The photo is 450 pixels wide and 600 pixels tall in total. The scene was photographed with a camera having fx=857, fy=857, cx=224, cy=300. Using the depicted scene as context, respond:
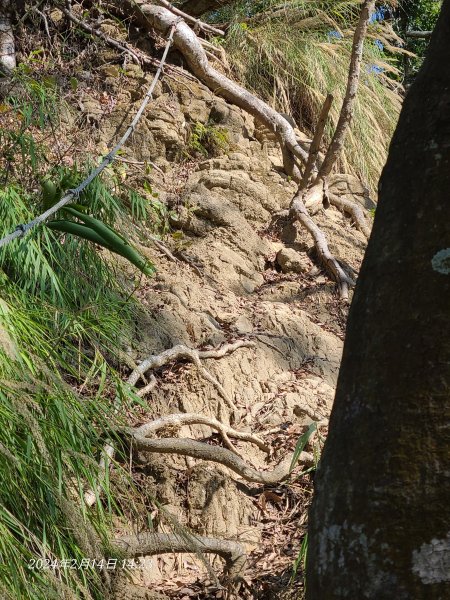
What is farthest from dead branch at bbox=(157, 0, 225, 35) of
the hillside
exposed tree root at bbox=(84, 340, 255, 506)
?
exposed tree root at bbox=(84, 340, 255, 506)

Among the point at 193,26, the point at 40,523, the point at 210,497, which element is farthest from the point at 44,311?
the point at 193,26

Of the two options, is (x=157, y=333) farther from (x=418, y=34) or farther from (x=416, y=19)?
(x=416, y=19)

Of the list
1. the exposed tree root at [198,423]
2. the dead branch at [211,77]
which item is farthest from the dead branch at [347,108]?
the exposed tree root at [198,423]

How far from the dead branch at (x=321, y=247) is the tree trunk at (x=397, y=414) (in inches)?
168

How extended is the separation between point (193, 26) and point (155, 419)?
4399mm

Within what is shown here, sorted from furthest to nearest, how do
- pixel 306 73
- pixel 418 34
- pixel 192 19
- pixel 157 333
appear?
pixel 418 34 → pixel 306 73 → pixel 192 19 → pixel 157 333

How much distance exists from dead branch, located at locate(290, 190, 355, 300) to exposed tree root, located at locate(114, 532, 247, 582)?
240cm

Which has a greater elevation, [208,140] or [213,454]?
[208,140]

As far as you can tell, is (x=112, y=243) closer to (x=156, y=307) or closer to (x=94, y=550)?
(x=94, y=550)

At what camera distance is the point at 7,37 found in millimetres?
6176

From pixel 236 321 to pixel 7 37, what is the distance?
9.56 feet

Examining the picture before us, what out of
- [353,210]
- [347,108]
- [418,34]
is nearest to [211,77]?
[347,108]

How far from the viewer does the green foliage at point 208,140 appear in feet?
20.3

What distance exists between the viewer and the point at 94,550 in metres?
2.42
